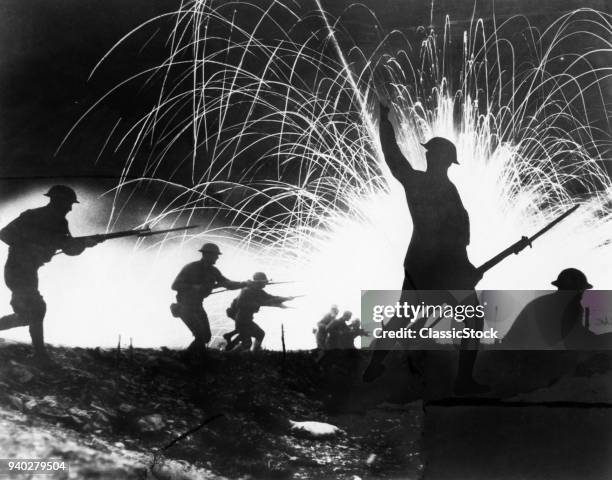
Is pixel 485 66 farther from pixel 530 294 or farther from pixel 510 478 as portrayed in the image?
pixel 510 478

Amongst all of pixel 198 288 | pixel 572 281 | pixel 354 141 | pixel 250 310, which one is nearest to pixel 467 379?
pixel 572 281

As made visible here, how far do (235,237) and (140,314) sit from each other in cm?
73

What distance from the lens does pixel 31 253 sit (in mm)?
3709

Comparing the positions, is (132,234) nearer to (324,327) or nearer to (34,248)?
(34,248)

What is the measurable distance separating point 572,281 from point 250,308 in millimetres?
1883

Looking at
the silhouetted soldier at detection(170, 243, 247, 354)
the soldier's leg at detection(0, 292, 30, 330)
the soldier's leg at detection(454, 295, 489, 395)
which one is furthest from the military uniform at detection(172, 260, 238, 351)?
the soldier's leg at detection(454, 295, 489, 395)

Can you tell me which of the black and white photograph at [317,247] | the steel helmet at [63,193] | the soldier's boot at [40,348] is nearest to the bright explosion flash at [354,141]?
the black and white photograph at [317,247]

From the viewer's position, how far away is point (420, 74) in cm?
369

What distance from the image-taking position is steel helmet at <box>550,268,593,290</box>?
3564 mm

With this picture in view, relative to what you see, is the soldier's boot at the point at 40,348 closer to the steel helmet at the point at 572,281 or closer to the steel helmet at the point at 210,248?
the steel helmet at the point at 210,248

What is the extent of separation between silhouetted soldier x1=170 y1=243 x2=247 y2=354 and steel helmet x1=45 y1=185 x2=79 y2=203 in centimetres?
81

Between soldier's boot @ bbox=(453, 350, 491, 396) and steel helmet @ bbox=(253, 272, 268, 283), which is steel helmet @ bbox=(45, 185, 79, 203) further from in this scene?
soldier's boot @ bbox=(453, 350, 491, 396)

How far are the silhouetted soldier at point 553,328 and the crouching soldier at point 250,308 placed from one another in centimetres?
134

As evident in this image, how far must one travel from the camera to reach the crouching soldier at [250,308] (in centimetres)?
362
